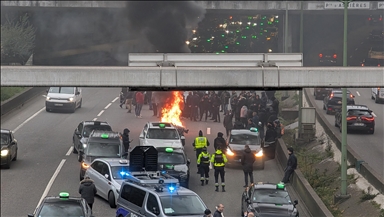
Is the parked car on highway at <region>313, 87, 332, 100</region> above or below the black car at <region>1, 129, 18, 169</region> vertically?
below

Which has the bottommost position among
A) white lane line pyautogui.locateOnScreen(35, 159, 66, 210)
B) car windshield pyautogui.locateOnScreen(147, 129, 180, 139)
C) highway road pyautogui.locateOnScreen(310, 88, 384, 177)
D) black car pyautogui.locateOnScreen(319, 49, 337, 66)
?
highway road pyautogui.locateOnScreen(310, 88, 384, 177)

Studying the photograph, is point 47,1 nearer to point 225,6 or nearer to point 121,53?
point 121,53

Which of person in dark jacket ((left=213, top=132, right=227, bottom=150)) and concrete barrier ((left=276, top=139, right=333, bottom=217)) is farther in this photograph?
person in dark jacket ((left=213, top=132, right=227, bottom=150))

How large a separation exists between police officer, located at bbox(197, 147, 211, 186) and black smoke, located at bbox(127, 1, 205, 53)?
22.6 metres

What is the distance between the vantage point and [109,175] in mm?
24672

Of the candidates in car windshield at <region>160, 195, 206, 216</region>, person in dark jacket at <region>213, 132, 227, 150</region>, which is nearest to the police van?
car windshield at <region>160, 195, 206, 216</region>

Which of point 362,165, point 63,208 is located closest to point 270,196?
point 63,208

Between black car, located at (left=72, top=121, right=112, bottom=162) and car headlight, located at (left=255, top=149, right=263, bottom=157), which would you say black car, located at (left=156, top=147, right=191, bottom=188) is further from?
black car, located at (left=72, top=121, right=112, bottom=162)

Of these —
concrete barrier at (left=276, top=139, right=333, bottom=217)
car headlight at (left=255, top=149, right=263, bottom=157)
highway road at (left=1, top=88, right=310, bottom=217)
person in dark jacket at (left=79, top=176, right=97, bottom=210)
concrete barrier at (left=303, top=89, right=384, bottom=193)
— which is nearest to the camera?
person in dark jacket at (left=79, top=176, right=97, bottom=210)

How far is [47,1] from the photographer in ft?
216

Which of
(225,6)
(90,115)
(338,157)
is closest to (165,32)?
(90,115)

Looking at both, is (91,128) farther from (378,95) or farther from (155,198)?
(378,95)

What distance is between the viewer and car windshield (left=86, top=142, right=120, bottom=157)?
28812 millimetres

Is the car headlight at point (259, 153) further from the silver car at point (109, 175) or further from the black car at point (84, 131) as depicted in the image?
the silver car at point (109, 175)
